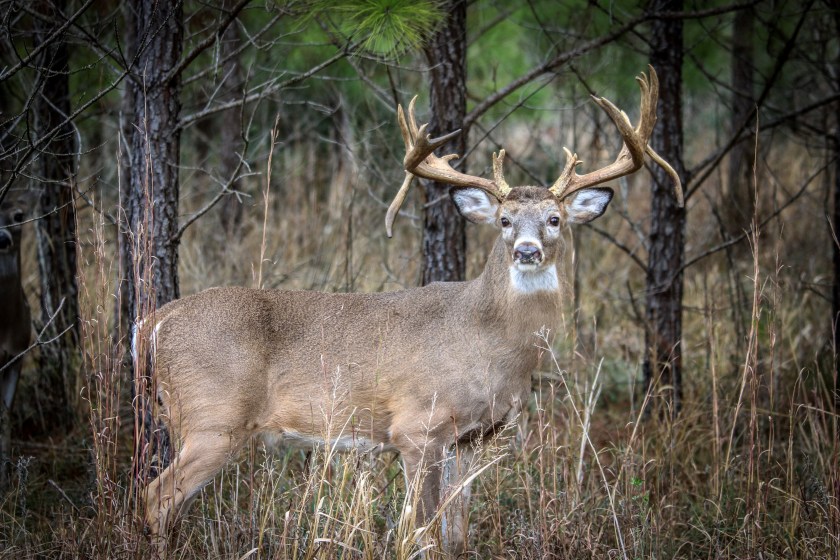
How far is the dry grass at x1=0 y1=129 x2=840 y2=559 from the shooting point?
3842 millimetres

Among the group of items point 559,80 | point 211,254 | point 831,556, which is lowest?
point 831,556

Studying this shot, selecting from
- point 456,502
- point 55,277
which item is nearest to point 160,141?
point 55,277

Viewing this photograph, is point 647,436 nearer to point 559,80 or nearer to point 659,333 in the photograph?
point 659,333

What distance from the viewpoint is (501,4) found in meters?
9.23

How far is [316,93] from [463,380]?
767 centimetres

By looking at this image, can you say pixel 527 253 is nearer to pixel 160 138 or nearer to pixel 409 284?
pixel 160 138

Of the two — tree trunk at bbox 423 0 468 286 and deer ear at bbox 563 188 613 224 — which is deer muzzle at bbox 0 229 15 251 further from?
deer ear at bbox 563 188 613 224

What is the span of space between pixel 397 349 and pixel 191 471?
1.17 meters

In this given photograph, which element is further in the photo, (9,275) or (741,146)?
(741,146)

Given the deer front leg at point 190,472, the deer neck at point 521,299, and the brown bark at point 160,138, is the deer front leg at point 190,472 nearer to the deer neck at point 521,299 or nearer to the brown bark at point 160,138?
the brown bark at point 160,138

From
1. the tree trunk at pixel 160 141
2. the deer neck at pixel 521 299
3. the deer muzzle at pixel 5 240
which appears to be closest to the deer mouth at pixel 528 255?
the deer neck at pixel 521 299

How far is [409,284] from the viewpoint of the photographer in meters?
7.81

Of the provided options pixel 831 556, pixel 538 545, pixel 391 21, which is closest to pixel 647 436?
pixel 831 556

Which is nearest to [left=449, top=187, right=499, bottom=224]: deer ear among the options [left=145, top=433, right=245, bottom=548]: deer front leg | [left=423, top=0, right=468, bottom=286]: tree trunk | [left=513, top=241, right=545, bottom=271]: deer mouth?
[left=513, top=241, right=545, bottom=271]: deer mouth
